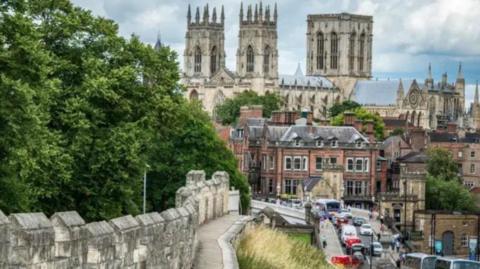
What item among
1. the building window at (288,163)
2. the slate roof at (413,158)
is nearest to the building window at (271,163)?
the building window at (288,163)

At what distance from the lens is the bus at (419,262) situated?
54500mm

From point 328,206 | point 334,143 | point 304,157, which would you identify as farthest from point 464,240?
point 304,157

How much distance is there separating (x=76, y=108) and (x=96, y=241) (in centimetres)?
2076

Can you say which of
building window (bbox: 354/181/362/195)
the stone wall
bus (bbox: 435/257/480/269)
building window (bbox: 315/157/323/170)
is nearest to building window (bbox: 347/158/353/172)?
building window (bbox: 354/181/362/195)

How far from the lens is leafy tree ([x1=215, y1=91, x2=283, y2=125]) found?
17340 centimetres

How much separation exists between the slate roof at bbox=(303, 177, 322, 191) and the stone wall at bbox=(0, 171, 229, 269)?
264 feet

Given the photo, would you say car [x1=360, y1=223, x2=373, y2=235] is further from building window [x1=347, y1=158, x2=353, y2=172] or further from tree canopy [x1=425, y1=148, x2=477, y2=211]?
building window [x1=347, y1=158, x2=353, y2=172]

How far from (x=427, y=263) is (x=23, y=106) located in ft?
101

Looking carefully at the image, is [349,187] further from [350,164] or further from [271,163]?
[271,163]

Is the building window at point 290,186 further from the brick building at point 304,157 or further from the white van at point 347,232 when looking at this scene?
the white van at point 347,232

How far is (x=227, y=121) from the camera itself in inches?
6732

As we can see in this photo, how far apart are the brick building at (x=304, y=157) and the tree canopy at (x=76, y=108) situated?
62.4m

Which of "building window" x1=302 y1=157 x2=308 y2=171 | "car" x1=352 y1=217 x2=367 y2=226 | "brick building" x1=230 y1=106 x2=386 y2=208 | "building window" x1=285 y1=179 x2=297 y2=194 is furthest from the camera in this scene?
"building window" x1=285 y1=179 x2=297 y2=194

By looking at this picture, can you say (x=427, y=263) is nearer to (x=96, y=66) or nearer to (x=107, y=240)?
(x=96, y=66)
